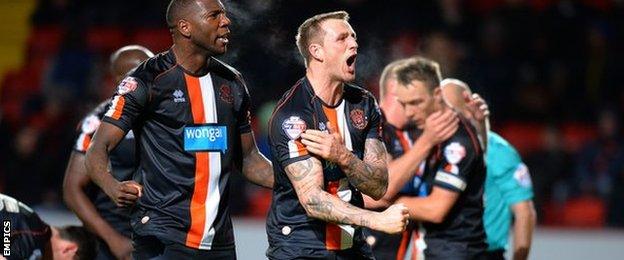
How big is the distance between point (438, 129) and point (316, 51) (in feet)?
4.19

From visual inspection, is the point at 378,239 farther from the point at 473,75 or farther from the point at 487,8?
the point at 487,8

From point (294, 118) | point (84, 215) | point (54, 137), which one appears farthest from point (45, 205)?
point (294, 118)

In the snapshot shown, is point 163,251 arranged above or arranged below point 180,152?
below

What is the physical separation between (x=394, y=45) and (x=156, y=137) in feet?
18.6

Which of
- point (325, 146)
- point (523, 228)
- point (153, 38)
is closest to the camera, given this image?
point (325, 146)

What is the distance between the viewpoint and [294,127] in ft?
17.9

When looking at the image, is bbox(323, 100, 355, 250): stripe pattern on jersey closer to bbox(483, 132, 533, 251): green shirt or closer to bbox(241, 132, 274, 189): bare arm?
bbox(241, 132, 274, 189): bare arm

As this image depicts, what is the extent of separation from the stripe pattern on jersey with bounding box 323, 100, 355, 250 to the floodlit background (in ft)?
12.1

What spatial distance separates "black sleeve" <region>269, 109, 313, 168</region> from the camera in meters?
5.44

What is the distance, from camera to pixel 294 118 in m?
5.48

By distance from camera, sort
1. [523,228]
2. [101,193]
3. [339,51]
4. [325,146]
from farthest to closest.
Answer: [523,228] < [101,193] < [339,51] < [325,146]

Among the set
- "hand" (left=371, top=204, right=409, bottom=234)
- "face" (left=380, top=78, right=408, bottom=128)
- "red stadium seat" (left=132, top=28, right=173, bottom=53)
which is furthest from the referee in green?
"red stadium seat" (left=132, top=28, right=173, bottom=53)

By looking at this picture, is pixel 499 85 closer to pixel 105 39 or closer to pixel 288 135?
pixel 105 39

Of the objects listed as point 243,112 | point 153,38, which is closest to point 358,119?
point 243,112
